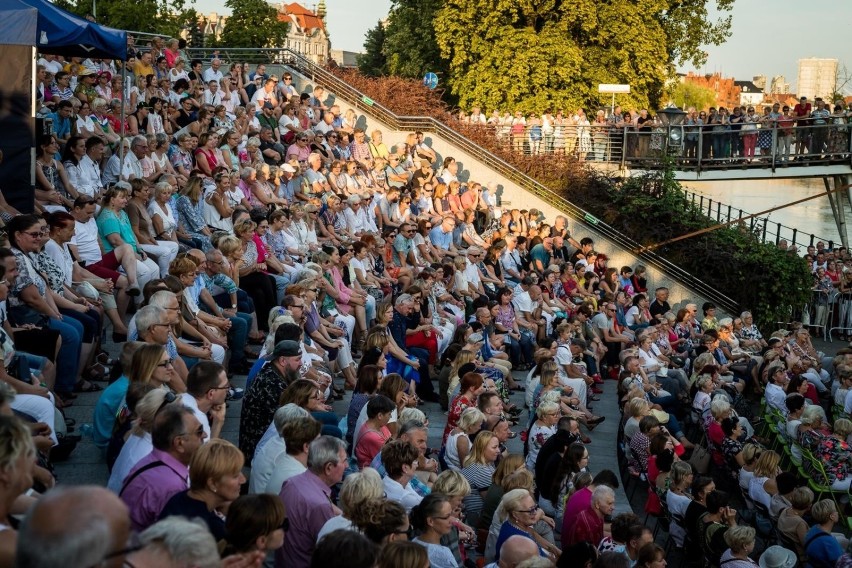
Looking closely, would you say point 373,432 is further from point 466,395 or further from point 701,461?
point 701,461

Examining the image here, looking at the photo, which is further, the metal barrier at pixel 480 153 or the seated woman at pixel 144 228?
the metal barrier at pixel 480 153

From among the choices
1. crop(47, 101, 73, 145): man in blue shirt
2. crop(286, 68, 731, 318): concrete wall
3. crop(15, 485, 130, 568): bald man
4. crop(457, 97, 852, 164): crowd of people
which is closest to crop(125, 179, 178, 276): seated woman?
crop(47, 101, 73, 145): man in blue shirt

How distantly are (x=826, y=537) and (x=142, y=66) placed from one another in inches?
564

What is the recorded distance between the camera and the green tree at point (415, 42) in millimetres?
37312

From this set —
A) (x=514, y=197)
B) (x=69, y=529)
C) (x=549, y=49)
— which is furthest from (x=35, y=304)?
(x=549, y=49)

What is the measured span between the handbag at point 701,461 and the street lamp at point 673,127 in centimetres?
1470

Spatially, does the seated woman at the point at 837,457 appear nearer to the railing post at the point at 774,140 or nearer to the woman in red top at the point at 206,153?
the woman in red top at the point at 206,153

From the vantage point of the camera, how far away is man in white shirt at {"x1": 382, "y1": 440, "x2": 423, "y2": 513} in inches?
268

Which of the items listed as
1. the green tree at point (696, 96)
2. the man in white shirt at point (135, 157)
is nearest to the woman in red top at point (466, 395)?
the man in white shirt at point (135, 157)

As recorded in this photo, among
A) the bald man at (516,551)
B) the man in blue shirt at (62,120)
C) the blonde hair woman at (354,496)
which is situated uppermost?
the man in blue shirt at (62,120)

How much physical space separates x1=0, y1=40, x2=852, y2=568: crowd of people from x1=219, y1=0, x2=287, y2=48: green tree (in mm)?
22197

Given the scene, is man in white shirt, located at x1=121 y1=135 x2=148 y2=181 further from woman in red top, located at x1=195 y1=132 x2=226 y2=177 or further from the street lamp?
the street lamp

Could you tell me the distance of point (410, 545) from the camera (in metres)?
4.93

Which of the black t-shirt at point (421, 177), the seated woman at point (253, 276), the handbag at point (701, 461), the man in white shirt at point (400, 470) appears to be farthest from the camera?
the black t-shirt at point (421, 177)
